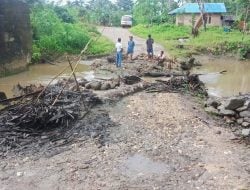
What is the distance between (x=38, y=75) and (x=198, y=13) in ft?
97.3

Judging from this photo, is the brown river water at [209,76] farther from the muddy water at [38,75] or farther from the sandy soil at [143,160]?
the sandy soil at [143,160]

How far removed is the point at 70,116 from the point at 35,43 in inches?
645

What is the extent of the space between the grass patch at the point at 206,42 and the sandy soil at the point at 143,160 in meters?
17.0

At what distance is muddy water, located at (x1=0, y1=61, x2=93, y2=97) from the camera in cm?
1762

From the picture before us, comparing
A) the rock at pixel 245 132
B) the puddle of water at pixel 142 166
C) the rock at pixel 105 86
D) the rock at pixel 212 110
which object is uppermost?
the rock at pixel 105 86

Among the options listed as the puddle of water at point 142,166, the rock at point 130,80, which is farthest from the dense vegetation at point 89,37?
the puddle of water at point 142,166

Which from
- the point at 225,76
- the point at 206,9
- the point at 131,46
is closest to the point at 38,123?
the point at 131,46

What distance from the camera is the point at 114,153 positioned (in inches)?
338

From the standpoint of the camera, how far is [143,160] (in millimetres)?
8336

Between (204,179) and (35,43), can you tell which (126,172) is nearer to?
(204,179)

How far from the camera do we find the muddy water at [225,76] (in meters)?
17.3

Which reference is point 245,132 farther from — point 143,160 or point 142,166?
point 142,166

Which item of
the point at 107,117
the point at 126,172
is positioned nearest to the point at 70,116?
the point at 107,117

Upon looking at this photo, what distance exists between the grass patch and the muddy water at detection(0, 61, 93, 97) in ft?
27.6
